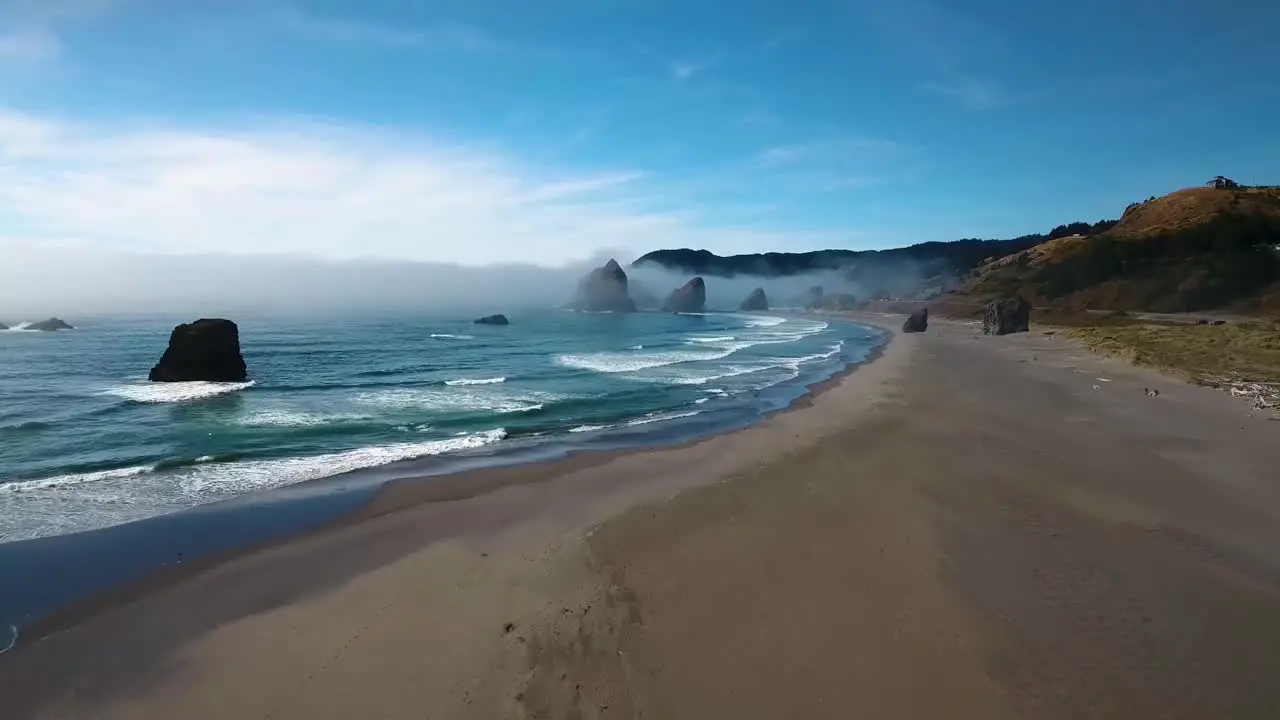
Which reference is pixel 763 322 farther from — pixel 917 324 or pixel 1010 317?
pixel 1010 317

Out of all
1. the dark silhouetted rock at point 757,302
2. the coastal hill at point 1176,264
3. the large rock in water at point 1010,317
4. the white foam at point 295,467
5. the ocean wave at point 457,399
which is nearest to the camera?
the white foam at point 295,467

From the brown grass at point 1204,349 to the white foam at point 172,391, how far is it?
3643 cm

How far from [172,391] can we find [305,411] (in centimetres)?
812

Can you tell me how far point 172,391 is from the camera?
978 inches

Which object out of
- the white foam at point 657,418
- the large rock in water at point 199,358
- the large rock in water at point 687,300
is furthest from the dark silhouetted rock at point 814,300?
the large rock in water at point 199,358

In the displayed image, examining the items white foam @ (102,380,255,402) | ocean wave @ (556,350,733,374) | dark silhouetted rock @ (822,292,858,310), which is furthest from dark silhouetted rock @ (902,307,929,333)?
dark silhouetted rock @ (822,292,858,310)

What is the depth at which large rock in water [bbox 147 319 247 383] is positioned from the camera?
27312 mm

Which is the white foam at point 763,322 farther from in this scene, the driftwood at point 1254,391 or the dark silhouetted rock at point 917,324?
the driftwood at point 1254,391

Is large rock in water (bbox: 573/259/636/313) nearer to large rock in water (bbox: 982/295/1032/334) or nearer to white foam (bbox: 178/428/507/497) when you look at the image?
large rock in water (bbox: 982/295/1032/334)

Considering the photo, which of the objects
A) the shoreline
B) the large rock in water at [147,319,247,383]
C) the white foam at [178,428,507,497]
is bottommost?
the shoreline

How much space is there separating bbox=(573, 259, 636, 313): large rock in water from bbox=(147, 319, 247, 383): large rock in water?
320ft

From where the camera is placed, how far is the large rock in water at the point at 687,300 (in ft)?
455

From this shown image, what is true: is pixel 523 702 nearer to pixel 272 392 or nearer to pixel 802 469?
pixel 802 469

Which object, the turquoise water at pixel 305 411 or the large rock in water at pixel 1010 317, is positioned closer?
the turquoise water at pixel 305 411
